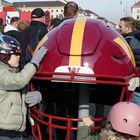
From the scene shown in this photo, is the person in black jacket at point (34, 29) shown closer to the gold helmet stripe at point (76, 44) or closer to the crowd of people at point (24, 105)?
the crowd of people at point (24, 105)

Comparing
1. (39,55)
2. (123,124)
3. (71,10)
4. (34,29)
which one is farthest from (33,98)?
(34,29)

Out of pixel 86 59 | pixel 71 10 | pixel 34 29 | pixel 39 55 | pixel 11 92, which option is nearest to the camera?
pixel 86 59

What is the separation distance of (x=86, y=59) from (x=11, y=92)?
79cm

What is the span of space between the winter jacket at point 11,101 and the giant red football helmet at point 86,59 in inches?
10.7

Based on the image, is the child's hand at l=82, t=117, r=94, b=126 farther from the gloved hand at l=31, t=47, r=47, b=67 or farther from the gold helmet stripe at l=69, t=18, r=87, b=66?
the gloved hand at l=31, t=47, r=47, b=67

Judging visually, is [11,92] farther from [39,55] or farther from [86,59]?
[86,59]

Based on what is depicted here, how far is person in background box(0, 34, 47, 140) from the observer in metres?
2.93

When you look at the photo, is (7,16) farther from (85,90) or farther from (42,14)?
(85,90)

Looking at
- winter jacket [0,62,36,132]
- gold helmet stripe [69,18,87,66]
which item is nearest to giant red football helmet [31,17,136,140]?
gold helmet stripe [69,18,87,66]

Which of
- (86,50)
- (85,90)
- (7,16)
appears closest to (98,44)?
(86,50)

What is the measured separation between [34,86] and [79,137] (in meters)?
0.49

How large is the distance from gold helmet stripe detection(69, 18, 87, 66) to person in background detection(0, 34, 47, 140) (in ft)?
1.52

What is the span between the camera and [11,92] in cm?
306

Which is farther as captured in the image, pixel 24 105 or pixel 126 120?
pixel 24 105
